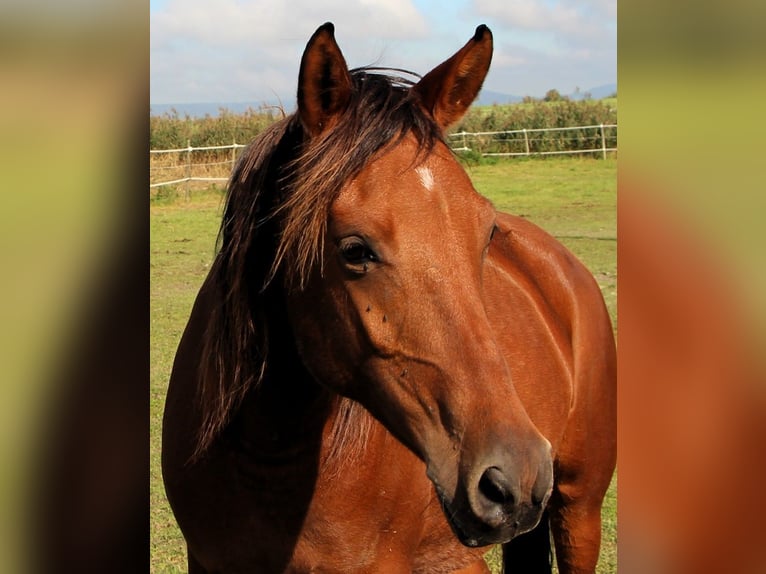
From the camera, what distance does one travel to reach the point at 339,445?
6.83 ft

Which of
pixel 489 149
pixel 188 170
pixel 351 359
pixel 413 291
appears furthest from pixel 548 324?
pixel 489 149

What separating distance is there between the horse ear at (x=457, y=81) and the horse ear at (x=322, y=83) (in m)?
0.21

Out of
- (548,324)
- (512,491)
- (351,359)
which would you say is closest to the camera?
(512,491)

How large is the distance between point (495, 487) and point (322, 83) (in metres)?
0.92

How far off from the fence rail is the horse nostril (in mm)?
12237

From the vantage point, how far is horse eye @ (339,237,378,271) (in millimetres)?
1580

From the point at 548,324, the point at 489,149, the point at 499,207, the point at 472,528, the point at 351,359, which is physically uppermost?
the point at 489,149

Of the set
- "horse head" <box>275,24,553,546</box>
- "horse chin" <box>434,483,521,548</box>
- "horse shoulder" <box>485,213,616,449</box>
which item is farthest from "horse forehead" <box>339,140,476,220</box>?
"horse shoulder" <box>485,213,616,449</box>

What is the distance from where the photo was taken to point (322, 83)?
5.57ft

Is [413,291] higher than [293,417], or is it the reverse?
[413,291]

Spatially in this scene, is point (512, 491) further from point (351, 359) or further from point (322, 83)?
point (322, 83)
